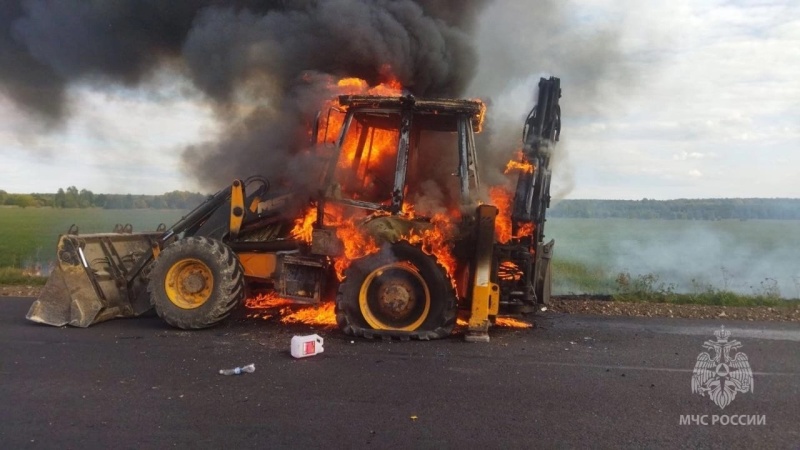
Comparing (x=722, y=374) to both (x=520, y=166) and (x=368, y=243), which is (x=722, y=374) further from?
(x=368, y=243)

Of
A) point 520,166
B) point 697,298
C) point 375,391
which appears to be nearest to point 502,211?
point 520,166

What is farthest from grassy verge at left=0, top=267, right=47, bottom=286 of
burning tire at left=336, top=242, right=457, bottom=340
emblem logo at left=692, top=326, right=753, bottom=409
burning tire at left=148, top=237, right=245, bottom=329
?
emblem logo at left=692, top=326, right=753, bottom=409

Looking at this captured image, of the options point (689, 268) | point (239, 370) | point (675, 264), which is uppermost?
point (675, 264)

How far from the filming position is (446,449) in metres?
3.93

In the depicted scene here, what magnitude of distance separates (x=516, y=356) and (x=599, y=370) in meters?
0.86

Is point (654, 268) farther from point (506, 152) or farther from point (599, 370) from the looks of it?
point (599, 370)

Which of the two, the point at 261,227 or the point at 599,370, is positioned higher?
Result: the point at 261,227

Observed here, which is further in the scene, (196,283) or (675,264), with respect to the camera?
(675,264)

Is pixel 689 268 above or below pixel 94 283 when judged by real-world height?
above

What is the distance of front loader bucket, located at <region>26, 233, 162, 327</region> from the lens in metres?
7.61

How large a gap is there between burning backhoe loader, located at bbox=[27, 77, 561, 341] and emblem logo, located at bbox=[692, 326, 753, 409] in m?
2.03

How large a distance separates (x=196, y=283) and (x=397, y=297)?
268 cm

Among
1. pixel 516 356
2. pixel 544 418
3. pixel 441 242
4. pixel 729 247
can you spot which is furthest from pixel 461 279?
pixel 729 247

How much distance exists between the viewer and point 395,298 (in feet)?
22.6
